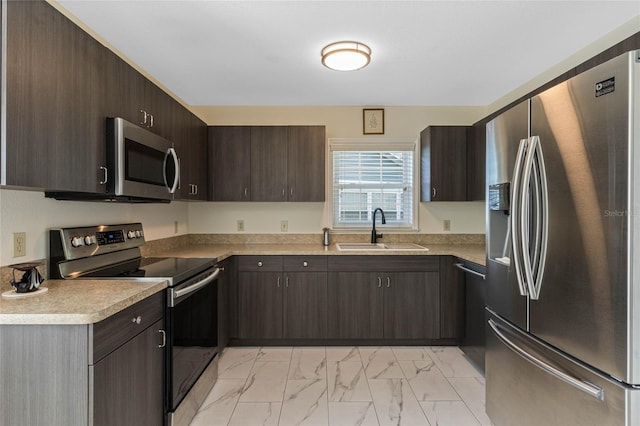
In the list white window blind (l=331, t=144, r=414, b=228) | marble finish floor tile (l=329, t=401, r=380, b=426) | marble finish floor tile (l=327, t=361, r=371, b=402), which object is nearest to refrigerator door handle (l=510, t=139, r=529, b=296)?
marble finish floor tile (l=329, t=401, r=380, b=426)

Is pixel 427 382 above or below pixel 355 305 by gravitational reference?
below

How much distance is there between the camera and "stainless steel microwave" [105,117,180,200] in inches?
64.8

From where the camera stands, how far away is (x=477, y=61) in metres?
2.43

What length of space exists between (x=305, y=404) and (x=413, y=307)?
135 cm

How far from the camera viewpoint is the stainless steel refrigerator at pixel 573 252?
1.02 meters

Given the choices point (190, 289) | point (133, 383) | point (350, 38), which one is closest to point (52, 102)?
point (190, 289)

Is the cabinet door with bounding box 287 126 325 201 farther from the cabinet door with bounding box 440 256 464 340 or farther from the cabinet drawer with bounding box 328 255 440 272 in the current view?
the cabinet door with bounding box 440 256 464 340

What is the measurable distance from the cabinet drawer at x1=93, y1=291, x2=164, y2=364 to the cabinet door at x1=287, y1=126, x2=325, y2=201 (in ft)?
5.86

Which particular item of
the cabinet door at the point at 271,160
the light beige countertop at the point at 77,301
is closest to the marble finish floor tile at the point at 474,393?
the light beige countertop at the point at 77,301

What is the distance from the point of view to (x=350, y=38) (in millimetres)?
2092

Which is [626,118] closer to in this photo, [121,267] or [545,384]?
[545,384]

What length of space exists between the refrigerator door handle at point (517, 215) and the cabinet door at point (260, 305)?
2.02 meters

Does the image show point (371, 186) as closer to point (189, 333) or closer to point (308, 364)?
point (308, 364)

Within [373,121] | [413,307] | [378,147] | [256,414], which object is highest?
[373,121]
